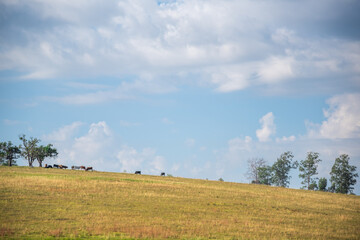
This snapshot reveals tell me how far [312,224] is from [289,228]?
491 cm

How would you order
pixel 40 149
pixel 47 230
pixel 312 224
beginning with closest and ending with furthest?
pixel 47 230 → pixel 312 224 → pixel 40 149

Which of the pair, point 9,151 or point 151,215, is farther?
point 9,151

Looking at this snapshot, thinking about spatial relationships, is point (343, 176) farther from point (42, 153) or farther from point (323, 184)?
point (42, 153)

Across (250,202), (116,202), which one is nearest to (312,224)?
(250,202)

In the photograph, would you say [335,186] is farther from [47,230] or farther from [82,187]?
[47,230]

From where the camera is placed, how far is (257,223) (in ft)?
123

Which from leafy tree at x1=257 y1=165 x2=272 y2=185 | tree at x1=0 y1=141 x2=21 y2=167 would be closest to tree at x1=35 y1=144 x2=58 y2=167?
tree at x1=0 y1=141 x2=21 y2=167

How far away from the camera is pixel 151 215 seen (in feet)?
126

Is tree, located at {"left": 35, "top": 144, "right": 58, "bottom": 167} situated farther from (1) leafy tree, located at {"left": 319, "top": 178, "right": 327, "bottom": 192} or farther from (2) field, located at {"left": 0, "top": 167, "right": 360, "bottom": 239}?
(1) leafy tree, located at {"left": 319, "top": 178, "right": 327, "bottom": 192}

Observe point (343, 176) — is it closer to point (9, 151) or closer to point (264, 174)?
point (264, 174)

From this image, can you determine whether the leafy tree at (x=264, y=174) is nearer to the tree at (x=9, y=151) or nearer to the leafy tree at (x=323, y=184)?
the leafy tree at (x=323, y=184)

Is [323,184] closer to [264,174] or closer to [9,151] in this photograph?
[264,174]

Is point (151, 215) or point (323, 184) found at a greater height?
point (323, 184)

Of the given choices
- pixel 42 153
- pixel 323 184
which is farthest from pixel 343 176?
pixel 42 153
